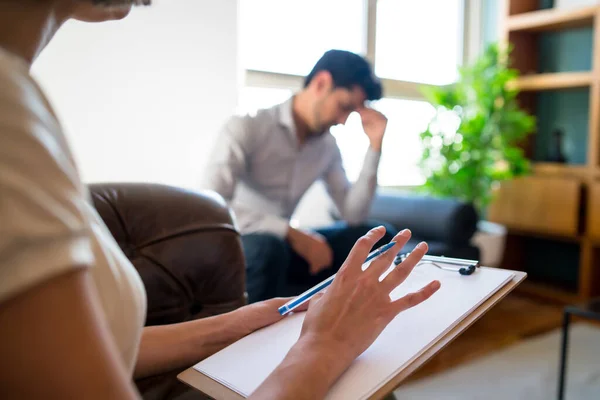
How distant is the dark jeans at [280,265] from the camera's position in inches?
45.5

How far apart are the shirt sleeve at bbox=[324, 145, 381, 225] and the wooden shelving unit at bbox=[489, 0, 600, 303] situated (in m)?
1.34

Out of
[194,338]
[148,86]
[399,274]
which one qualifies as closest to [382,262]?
[399,274]

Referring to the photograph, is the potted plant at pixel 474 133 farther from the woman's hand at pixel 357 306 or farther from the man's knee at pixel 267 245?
the woman's hand at pixel 357 306

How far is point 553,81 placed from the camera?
274 centimetres

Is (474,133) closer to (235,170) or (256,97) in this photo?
(256,97)

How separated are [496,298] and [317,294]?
0.20 metres

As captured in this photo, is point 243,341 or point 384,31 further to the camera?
point 384,31

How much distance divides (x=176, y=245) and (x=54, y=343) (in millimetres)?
585

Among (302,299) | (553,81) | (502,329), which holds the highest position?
(553,81)

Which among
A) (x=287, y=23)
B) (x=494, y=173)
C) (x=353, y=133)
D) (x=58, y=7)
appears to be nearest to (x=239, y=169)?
(x=353, y=133)

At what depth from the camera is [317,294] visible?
637 millimetres

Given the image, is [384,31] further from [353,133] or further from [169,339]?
[169,339]

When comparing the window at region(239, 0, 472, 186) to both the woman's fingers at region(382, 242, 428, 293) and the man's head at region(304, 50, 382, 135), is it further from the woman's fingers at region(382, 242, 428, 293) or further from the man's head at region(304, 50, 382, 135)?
the woman's fingers at region(382, 242, 428, 293)

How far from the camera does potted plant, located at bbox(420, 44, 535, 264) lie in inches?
102
